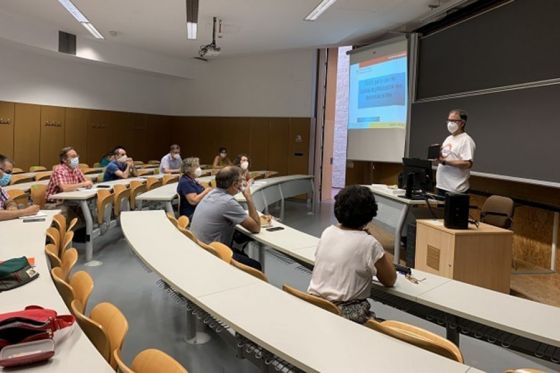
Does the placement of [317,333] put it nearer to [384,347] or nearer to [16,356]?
[384,347]

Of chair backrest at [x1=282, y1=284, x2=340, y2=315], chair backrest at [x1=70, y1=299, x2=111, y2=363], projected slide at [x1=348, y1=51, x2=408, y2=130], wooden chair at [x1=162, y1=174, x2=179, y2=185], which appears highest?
projected slide at [x1=348, y1=51, x2=408, y2=130]

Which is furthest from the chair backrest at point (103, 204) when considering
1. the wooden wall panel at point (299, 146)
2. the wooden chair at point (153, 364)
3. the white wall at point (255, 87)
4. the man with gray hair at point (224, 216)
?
the white wall at point (255, 87)

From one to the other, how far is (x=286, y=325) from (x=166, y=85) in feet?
37.1

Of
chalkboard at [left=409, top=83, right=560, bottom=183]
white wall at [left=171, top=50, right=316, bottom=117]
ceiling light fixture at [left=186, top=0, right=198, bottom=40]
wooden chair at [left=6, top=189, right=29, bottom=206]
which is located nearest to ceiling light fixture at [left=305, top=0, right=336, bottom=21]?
ceiling light fixture at [left=186, top=0, right=198, bottom=40]

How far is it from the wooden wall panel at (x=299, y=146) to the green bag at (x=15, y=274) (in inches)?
324

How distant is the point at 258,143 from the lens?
10.8m

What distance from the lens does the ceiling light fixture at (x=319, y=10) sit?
629cm

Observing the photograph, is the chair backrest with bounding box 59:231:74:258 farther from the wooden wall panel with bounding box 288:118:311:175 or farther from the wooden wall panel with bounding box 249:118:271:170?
the wooden wall panel with bounding box 249:118:271:170

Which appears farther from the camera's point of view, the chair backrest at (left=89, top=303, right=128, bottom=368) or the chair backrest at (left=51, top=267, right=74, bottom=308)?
the chair backrest at (left=51, top=267, right=74, bottom=308)

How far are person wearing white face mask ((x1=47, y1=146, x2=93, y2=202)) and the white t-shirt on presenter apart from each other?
4.41m

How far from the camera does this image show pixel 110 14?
7152 millimetres

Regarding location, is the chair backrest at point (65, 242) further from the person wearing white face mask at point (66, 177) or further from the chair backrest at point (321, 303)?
the person wearing white face mask at point (66, 177)

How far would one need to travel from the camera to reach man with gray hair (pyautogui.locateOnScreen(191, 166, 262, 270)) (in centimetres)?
343

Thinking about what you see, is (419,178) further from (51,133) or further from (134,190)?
(51,133)
